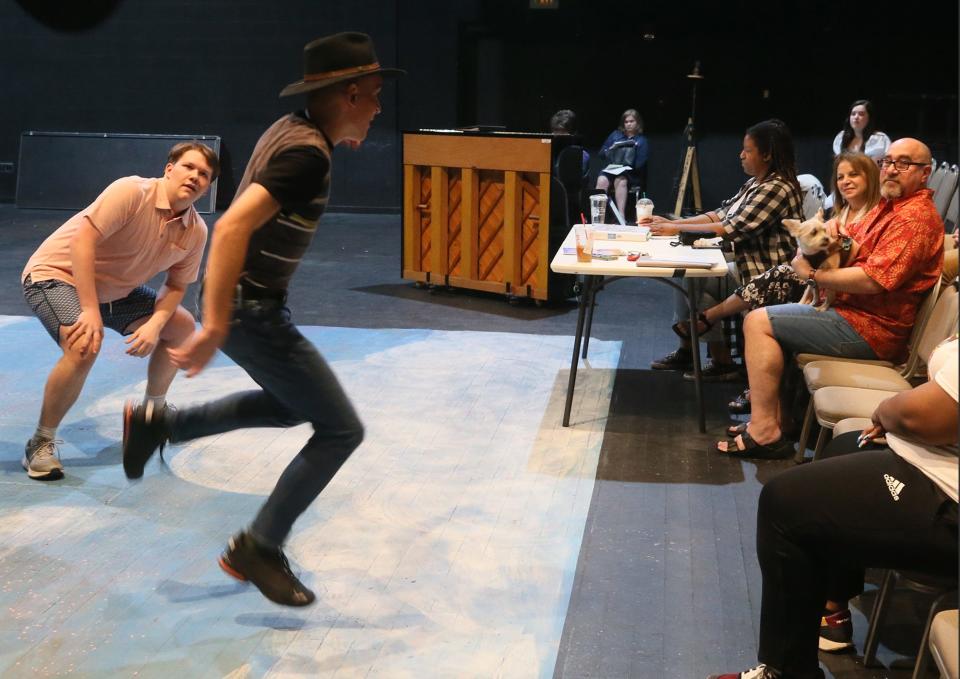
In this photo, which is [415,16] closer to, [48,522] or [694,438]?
[694,438]

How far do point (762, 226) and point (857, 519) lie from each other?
9.20 feet

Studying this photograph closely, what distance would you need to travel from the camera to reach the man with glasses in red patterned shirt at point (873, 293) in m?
3.65

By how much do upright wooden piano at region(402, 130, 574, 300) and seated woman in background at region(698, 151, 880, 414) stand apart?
197 centimetres

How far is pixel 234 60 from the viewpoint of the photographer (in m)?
12.3

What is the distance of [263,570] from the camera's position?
2691 millimetres

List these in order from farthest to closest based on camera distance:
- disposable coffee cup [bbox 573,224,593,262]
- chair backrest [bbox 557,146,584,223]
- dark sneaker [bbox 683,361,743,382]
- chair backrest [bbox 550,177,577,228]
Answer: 1. chair backrest [bbox 557,146,584,223]
2. chair backrest [bbox 550,177,577,228]
3. dark sneaker [bbox 683,361,743,382]
4. disposable coffee cup [bbox 573,224,593,262]

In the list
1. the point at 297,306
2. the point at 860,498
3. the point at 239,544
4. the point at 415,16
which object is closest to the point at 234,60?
the point at 415,16

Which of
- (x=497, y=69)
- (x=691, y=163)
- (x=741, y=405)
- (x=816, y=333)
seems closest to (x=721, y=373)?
(x=741, y=405)

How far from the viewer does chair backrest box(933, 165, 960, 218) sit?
245 inches

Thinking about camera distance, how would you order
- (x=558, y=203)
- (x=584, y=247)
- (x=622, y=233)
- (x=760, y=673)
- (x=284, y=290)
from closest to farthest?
1. (x=760, y=673)
2. (x=284, y=290)
3. (x=584, y=247)
4. (x=622, y=233)
5. (x=558, y=203)

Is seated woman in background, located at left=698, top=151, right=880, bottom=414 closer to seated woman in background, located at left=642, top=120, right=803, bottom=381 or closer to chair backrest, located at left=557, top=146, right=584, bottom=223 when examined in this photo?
seated woman in background, located at left=642, top=120, right=803, bottom=381

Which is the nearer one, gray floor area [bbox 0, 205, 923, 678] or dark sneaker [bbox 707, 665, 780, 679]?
dark sneaker [bbox 707, 665, 780, 679]

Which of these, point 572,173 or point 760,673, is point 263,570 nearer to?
point 760,673

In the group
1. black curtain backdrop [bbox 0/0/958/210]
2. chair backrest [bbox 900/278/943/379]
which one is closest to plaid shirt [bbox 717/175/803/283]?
chair backrest [bbox 900/278/943/379]
